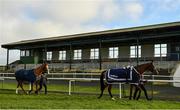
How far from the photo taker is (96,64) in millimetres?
42250

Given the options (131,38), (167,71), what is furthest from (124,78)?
(131,38)

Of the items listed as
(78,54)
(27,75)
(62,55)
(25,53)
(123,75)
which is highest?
(25,53)

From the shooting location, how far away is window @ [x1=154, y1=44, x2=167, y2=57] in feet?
127

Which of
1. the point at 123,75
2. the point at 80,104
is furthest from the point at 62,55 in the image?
the point at 80,104

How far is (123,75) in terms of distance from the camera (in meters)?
14.6

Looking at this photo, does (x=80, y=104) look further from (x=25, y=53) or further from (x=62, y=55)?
(x=25, y=53)

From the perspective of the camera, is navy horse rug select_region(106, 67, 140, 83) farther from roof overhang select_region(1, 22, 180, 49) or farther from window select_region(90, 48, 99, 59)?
window select_region(90, 48, 99, 59)

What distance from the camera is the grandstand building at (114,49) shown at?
3544 cm

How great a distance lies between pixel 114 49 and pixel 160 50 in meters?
7.10

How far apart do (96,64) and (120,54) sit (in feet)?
11.6

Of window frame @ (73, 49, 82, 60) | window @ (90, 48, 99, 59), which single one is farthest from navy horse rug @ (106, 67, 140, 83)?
window frame @ (73, 49, 82, 60)

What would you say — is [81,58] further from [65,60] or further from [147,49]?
[147,49]

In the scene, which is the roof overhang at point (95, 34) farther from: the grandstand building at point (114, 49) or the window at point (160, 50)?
the window at point (160, 50)

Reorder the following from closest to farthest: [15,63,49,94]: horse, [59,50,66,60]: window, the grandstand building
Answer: [15,63,49,94]: horse < the grandstand building < [59,50,66,60]: window
